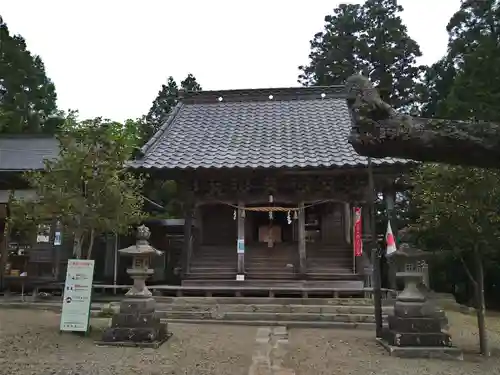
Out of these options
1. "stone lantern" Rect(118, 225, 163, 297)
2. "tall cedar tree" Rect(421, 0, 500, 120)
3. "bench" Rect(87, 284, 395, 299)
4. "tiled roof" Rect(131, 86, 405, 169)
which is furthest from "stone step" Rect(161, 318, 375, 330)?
"tall cedar tree" Rect(421, 0, 500, 120)

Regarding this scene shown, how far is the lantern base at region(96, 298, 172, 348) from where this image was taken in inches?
291

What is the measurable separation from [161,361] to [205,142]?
9.45 meters

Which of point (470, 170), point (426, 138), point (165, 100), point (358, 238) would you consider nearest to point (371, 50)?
point (165, 100)

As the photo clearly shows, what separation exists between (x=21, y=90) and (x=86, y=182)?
2343 cm

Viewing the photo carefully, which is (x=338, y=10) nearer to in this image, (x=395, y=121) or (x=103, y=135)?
(x=103, y=135)

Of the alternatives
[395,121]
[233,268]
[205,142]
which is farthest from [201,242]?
[395,121]

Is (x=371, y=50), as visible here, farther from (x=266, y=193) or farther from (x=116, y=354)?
(x=116, y=354)

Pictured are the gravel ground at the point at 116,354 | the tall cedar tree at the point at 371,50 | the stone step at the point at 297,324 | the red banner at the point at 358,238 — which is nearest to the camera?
the gravel ground at the point at 116,354

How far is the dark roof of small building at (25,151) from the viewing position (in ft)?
53.7

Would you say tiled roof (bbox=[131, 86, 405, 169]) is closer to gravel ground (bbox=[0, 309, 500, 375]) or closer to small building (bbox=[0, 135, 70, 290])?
small building (bbox=[0, 135, 70, 290])

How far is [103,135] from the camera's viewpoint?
8.82m

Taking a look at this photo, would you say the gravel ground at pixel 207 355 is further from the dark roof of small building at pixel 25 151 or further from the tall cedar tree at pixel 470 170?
the dark roof of small building at pixel 25 151

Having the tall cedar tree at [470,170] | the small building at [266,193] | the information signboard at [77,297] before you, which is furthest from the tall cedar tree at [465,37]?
the information signboard at [77,297]

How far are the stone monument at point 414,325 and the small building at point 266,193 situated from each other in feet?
14.0
